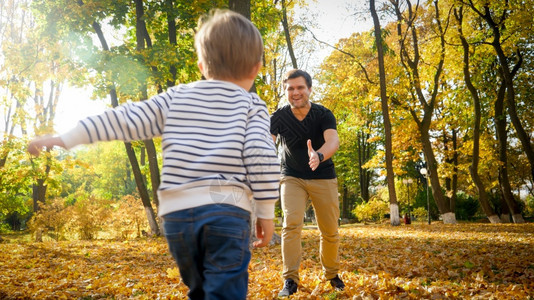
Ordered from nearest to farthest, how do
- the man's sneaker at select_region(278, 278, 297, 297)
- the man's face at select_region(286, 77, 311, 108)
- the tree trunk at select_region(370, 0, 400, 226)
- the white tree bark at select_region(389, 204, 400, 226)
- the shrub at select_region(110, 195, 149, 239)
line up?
1. the man's sneaker at select_region(278, 278, 297, 297)
2. the man's face at select_region(286, 77, 311, 108)
3. the shrub at select_region(110, 195, 149, 239)
4. the tree trunk at select_region(370, 0, 400, 226)
5. the white tree bark at select_region(389, 204, 400, 226)

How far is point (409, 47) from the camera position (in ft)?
72.2

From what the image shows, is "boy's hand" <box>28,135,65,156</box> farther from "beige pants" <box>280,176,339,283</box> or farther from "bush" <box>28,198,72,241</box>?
"bush" <box>28,198,72,241</box>

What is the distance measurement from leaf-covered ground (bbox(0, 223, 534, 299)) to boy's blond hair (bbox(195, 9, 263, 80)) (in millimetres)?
2752

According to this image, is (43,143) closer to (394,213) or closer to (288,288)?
(288,288)

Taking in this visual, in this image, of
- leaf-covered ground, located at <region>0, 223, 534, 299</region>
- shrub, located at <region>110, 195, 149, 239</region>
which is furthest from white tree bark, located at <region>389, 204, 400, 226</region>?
shrub, located at <region>110, 195, 149, 239</region>

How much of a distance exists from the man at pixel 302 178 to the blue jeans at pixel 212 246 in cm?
243

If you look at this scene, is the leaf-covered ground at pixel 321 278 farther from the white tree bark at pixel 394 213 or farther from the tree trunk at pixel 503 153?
the tree trunk at pixel 503 153

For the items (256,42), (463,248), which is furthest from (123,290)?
(463,248)

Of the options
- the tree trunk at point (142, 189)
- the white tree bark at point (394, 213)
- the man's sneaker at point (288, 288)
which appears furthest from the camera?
the white tree bark at point (394, 213)

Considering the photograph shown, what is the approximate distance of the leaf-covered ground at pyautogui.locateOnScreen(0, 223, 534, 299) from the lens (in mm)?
4078

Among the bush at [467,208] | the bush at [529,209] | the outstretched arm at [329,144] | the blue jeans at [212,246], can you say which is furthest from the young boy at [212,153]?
the bush at [529,209]

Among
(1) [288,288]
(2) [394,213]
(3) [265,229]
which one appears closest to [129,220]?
(2) [394,213]

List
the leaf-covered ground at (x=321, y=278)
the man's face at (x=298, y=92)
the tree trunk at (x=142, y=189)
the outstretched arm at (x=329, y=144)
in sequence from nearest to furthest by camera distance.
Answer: the outstretched arm at (x=329, y=144) → the leaf-covered ground at (x=321, y=278) → the man's face at (x=298, y=92) → the tree trunk at (x=142, y=189)

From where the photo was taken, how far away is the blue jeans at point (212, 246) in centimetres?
167
